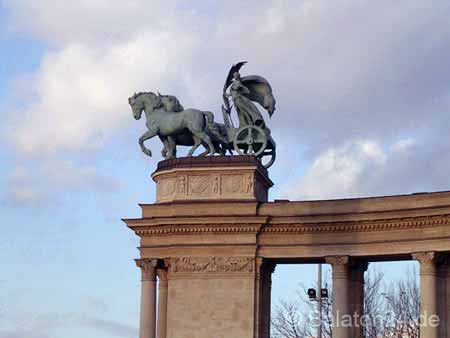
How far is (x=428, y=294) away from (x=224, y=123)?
13632 mm

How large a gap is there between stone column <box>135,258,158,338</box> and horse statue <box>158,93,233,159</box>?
17.8 ft

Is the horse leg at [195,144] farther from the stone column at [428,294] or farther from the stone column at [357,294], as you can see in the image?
the stone column at [428,294]

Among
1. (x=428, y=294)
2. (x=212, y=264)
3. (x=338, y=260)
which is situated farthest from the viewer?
(x=212, y=264)

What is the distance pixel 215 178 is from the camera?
52.3 meters

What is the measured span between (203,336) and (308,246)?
21.0 feet

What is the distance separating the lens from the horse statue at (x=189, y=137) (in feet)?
176

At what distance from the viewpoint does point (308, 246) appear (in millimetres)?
50312

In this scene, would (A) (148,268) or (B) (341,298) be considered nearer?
(B) (341,298)

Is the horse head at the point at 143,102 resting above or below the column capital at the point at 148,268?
above

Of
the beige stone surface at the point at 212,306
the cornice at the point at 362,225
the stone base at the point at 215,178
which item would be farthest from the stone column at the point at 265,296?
the stone base at the point at 215,178

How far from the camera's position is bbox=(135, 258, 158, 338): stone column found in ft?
170

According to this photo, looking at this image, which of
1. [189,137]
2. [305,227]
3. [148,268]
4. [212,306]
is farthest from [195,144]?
[212,306]

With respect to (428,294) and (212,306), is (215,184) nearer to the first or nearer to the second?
(212,306)

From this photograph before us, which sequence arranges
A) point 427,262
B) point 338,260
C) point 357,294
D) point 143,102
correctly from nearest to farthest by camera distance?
1. point 427,262
2. point 338,260
3. point 357,294
4. point 143,102
